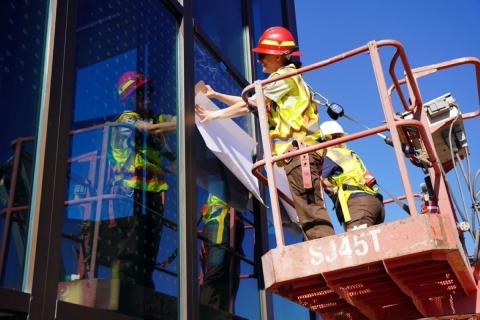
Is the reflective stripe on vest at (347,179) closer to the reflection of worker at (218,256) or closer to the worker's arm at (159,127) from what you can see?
the reflection of worker at (218,256)

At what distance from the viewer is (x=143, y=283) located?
3914mm

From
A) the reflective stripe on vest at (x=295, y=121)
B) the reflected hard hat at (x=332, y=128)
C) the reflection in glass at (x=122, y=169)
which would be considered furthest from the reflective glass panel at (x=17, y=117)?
the reflected hard hat at (x=332, y=128)

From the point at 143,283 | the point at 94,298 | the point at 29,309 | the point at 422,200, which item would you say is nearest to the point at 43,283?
the point at 29,309

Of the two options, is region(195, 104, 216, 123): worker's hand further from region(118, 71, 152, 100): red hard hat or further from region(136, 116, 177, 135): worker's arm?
region(118, 71, 152, 100): red hard hat

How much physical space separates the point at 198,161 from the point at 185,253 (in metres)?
0.94

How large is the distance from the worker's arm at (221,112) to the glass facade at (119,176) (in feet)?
0.52

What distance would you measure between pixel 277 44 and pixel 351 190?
1395 mm

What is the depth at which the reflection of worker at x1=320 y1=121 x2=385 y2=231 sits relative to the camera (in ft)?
16.9

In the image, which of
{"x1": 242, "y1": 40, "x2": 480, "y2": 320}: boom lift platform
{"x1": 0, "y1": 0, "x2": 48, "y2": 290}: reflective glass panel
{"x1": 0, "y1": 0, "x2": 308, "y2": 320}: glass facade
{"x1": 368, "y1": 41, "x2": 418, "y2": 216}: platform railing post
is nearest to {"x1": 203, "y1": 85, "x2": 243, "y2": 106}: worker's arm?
{"x1": 0, "y1": 0, "x2": 308, "y2": 320}: glass facade

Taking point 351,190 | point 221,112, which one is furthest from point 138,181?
point 351,190

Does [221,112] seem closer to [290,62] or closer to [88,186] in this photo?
[290,62]

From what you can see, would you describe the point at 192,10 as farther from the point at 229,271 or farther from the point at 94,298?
the point at 94,298

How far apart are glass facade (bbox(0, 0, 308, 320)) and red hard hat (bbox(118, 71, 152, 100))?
13 mm

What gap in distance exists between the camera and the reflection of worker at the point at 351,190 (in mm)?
5156
